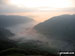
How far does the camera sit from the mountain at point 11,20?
8.98 feet

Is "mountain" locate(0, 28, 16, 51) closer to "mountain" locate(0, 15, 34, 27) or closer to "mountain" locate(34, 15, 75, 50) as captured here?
"mountain" locate(0, 15, 34, 27)

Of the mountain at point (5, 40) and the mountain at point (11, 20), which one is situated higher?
the mountain at point (11, 20)

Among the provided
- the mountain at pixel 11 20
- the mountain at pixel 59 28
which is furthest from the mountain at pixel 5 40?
the mountain at pixel 59 28

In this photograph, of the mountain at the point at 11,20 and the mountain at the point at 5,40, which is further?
the mountain at the point at 11,20

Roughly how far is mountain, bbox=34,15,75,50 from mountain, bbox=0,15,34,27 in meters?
0.25

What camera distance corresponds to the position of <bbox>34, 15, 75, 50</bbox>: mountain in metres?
2.71

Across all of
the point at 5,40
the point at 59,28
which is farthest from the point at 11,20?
the point at 59,28

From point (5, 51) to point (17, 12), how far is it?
743mm

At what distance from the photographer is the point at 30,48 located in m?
2.64

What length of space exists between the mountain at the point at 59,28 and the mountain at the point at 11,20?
0.25 m

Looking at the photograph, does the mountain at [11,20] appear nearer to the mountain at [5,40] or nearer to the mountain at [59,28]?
the mountain at [5,40]

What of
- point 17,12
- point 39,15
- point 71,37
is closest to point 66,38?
point 71,37

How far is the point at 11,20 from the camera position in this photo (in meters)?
2.76

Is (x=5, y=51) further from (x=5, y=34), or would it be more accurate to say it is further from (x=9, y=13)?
(x=9, y=13)
